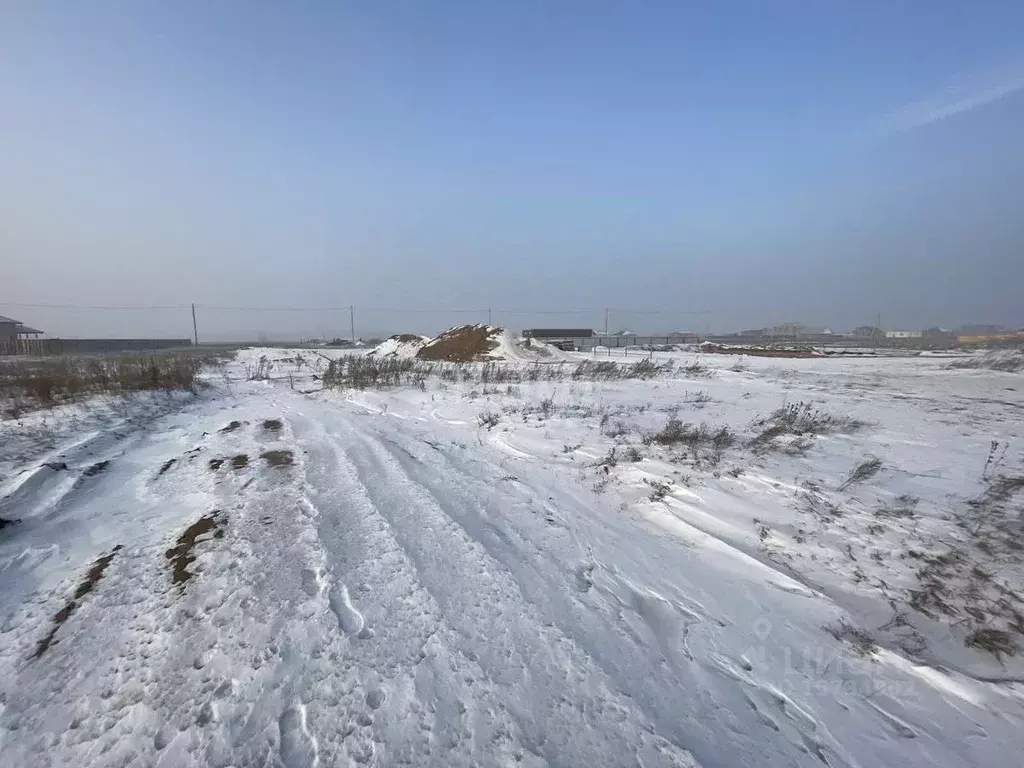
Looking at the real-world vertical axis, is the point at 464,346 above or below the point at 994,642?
above

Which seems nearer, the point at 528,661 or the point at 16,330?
the point at 528,661

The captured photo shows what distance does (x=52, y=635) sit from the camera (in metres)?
2.53

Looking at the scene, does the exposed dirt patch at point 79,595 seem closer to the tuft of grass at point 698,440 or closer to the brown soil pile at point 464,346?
the tuft of grass at point 698,440

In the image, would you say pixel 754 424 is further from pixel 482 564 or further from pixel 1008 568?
pixel 482 564

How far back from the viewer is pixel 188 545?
345 cm

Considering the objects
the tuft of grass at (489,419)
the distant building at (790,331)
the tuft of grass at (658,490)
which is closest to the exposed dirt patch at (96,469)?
the tuft of grass at (489,419)

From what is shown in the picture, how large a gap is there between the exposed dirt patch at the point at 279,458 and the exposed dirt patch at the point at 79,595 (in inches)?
78.5

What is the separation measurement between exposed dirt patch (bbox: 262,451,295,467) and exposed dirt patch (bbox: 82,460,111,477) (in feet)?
5.61

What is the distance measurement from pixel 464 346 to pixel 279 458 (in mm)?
18160

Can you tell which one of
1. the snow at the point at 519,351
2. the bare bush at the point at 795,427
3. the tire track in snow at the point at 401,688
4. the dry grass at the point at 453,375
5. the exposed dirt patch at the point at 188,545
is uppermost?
the snow at the point at 519,351

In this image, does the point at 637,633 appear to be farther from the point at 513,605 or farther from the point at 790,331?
the point at 790,331

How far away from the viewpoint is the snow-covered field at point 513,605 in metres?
1.99

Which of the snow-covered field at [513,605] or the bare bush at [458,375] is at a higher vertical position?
the bare bush at [458,375]

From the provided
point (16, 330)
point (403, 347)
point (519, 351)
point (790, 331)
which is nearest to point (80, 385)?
point (519, 351)
